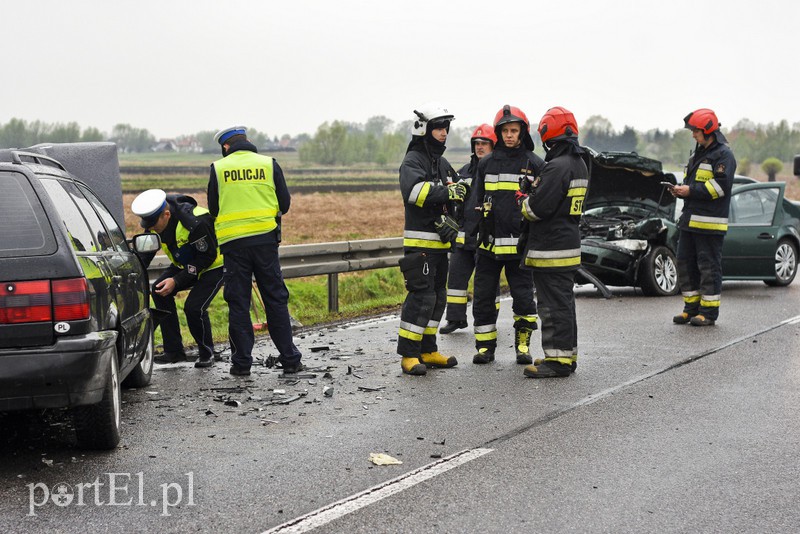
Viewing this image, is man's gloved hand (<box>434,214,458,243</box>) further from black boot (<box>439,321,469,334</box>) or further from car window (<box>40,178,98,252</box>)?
car window (<box>40,178,98,252</box>)

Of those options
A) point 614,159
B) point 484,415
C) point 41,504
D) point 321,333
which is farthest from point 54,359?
point 614,159

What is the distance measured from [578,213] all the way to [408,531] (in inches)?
170

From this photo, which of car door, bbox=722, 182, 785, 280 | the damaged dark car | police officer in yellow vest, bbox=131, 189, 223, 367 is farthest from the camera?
car door, bbox=722, 182, 785, 280

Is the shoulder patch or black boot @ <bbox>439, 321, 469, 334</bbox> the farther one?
black boot @ <bbox>439, 321, 469, 334</bbox>

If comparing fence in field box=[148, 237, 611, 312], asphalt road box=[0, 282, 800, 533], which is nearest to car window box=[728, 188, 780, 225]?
fence in field box=[148, 237, 611, 312]

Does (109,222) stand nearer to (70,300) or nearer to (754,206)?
(70,300)

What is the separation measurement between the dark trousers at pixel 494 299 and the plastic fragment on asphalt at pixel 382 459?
3.16 meters

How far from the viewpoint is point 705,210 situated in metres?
10.8

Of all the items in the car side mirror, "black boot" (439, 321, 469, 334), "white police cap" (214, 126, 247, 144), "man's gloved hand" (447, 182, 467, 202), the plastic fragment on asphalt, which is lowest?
"black boot" (439, 321, 469, 334)

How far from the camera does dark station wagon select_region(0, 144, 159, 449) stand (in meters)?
4.82

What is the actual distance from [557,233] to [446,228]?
0.87 m

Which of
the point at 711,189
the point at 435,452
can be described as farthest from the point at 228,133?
the point at 711,189

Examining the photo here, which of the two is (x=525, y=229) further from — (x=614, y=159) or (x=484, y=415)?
(x=614, y=159)

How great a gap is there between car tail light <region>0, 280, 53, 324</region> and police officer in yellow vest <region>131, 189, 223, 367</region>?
315 centimetres
